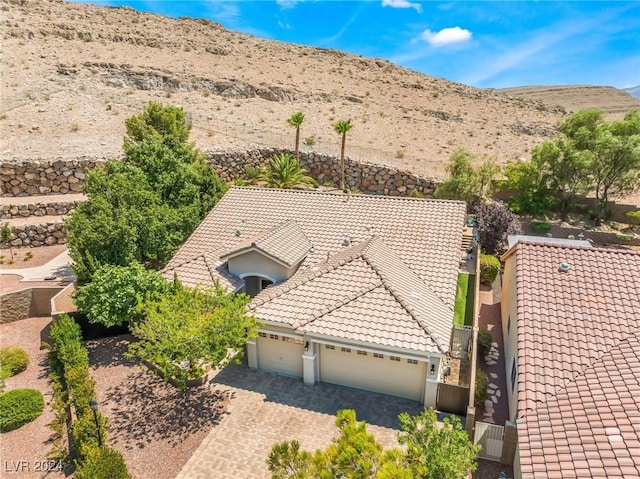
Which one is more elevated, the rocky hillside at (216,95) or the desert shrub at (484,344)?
the rocky hillside at (216,95)

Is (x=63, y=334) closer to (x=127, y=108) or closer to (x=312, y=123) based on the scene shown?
(x=127, y=108)

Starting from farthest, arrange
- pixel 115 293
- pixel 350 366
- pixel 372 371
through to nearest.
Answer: pixel 115 293 → pixel 350 366 → pixel 372 371

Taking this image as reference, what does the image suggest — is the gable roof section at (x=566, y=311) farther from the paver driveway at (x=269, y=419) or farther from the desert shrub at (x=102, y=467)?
the desert shrub at (x=102, y=467)

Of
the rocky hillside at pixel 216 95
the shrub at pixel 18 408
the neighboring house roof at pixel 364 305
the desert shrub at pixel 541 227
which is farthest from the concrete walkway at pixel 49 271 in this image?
the desert shrub at pixel 541 227

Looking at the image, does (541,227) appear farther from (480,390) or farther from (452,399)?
(452,399)

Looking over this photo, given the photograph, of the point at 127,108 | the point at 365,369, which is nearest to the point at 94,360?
the point at 365,369

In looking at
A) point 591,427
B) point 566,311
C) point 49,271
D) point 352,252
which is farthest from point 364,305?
point 49,271
